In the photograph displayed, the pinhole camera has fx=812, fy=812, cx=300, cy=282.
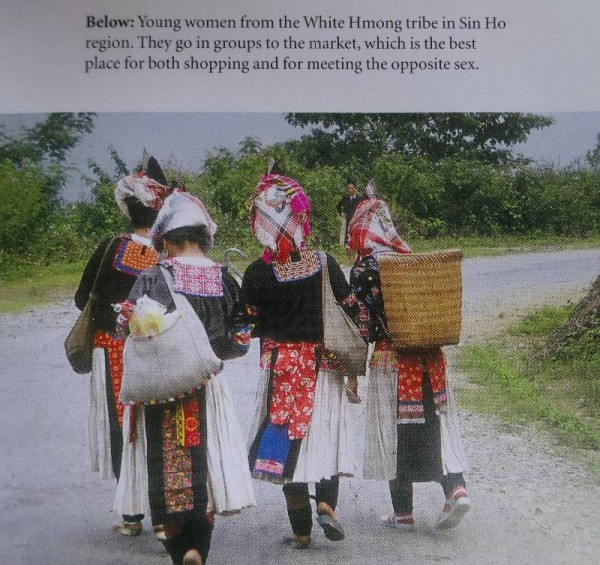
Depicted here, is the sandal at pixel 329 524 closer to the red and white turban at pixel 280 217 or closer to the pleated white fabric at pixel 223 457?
the pleated white fabric at pixel 223 457

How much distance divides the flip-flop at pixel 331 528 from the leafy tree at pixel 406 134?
1054 millimetres

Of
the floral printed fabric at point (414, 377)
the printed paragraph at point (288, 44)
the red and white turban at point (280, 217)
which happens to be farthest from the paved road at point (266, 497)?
the printed paragraph at point (288, 44)

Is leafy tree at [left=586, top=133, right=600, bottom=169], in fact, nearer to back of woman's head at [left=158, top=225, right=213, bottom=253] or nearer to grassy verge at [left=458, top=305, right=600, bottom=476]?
grassy verge at [left=458, top=305, right=600, bottom=476]

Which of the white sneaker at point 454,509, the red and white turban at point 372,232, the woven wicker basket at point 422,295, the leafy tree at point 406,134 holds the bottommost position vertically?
the white sneaker at point 454,509

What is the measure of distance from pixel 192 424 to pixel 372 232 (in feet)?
2.52

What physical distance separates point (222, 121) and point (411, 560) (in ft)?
4.64

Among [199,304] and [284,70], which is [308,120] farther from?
[199,304]

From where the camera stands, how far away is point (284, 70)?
2.50 m

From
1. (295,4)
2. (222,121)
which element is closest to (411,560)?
(222,121)

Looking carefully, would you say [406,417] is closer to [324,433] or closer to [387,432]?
[387,432]

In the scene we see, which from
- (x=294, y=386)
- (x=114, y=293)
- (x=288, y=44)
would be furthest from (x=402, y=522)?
(x=288, y=44)

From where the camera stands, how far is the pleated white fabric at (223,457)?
7.09 ft

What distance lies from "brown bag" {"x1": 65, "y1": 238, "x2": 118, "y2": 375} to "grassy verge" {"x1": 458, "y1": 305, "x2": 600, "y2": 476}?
3.66 feet

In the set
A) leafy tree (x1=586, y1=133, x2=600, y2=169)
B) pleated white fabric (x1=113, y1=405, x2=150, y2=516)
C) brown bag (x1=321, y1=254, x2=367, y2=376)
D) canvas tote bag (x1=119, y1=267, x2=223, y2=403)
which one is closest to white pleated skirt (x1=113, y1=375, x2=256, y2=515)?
pleated white fabric (x1=113, y1=405, x2=150, y2=516)
